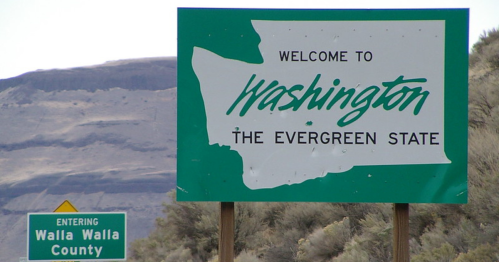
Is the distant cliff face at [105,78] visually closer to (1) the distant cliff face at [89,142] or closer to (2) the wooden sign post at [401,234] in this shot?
(1) the distant cliff face at [89,142]

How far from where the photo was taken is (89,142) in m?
88.8

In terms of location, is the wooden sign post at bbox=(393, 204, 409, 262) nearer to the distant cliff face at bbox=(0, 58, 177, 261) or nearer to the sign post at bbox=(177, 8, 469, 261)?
the sign post at bbox=(177, 8, 469, 261)

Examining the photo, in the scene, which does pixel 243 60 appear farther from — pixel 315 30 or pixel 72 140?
pixel 72 140

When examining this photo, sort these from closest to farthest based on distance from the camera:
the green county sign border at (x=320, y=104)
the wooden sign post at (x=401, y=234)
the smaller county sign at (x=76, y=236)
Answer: the green county sign border at (x=320, y=104) → the wooden sign post at (x=401, y=234) → the smaller county sign at (x=76, y=236)

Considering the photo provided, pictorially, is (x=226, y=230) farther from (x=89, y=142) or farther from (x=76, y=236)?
(x=89, y=142)

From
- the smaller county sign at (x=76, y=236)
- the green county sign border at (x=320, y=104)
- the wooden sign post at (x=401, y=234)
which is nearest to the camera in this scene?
the green county sign border at (x=320, y=104)

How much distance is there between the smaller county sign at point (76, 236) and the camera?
6.93 meters

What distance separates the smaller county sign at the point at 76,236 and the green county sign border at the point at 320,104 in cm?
208

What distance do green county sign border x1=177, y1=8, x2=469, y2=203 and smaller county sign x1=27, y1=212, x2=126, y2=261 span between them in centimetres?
208

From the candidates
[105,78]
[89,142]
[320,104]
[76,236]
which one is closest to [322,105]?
[320,104]

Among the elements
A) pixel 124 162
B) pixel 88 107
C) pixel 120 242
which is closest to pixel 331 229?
pixel 120 242

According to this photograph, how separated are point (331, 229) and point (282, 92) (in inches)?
268

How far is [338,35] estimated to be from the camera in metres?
5.42

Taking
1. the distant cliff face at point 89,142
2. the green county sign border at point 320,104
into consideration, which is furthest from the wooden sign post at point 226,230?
the distant cliff face at point 89,142
